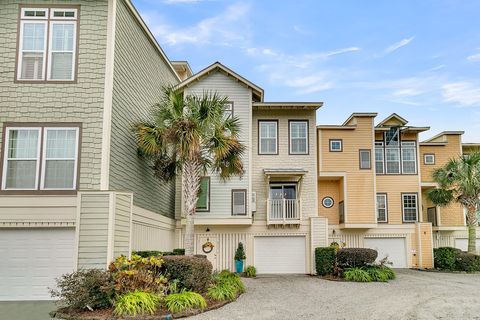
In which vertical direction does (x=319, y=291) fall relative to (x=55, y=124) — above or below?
below

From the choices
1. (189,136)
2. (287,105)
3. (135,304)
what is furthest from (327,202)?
(135,304)

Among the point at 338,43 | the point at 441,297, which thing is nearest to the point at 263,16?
the point at 338,43

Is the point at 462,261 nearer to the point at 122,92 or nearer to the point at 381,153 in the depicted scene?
the point at 381,153

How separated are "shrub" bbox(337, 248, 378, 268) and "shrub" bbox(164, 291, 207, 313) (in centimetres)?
969

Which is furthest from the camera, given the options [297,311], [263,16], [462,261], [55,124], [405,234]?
[405,234]

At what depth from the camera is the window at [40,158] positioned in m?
12.8

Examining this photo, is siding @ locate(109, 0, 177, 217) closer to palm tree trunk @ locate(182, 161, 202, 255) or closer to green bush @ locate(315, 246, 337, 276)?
palm tree trunk @ locate(182, 161, 202, 255)

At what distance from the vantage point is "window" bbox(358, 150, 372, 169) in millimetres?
23641

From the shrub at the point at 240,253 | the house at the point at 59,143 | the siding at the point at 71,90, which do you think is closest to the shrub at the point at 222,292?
the house at the point at 59,143

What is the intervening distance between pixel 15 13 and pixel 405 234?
2124cm

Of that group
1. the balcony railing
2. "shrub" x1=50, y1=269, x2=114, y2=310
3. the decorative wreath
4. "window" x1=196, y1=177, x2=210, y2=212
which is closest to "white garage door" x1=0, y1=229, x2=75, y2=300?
"shrub" x1=50, y1=269, x2=114, y2=310

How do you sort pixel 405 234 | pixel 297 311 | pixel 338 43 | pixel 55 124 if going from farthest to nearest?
pixel 405 234, pixel 338 43, pixel 55 124, pixel 297 311

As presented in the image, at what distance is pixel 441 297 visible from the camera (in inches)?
541

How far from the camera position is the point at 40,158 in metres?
12.9
